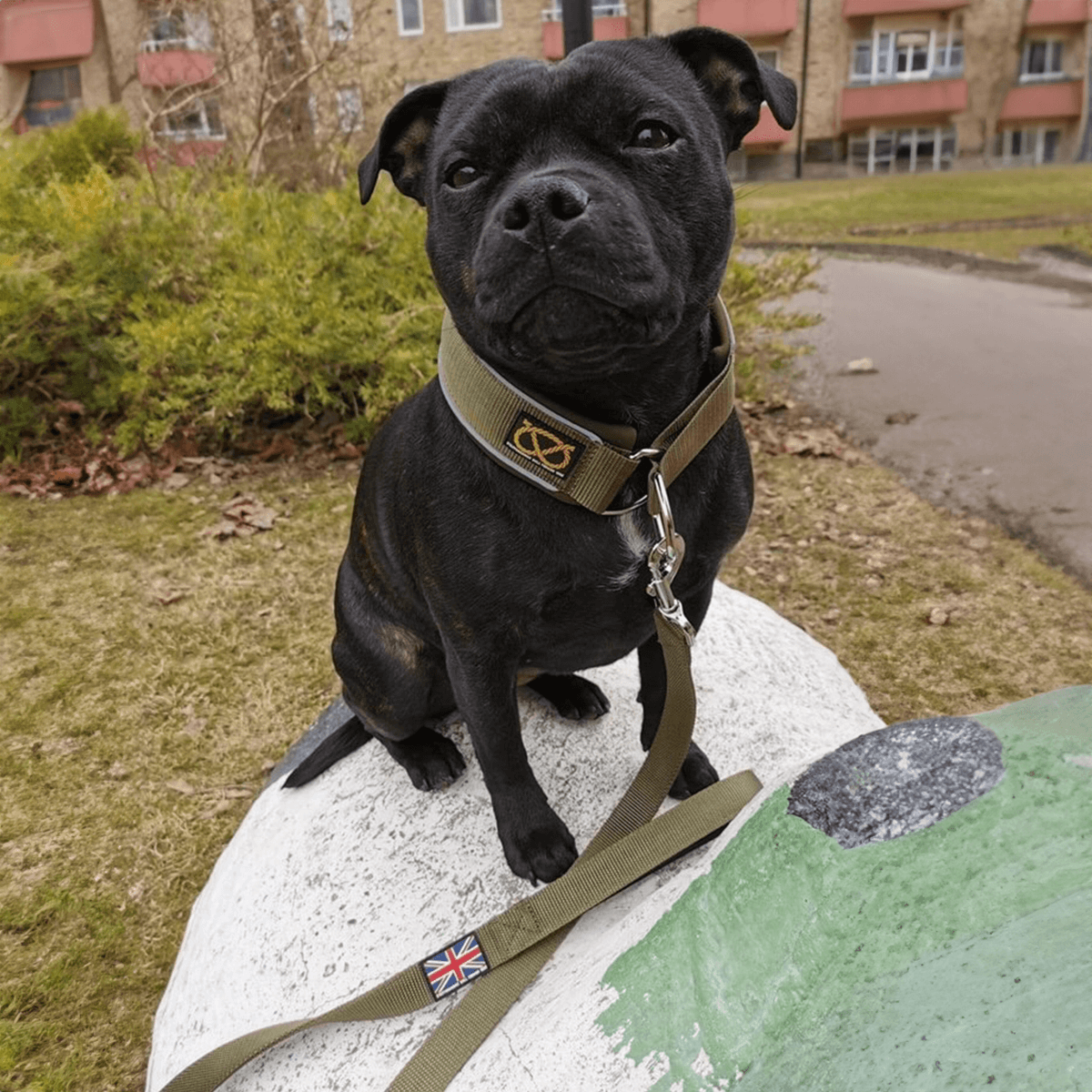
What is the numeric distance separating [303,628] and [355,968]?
7.66 feet

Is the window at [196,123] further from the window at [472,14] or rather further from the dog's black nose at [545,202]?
the dog's black nose at [545,202]

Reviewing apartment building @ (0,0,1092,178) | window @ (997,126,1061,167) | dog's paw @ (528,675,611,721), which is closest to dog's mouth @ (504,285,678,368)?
dog's paw @ (528,675,611,721)

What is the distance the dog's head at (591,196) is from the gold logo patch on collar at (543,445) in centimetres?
10

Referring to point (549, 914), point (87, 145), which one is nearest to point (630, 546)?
point (549, 914)

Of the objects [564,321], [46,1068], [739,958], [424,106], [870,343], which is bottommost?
[46,1068]

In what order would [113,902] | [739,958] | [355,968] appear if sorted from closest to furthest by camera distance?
[739,958] < [355,968] < [113,902]

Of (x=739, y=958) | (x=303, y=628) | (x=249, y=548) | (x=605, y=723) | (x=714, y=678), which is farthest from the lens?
(x=249, y=548)

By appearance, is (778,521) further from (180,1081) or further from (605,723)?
(180,1081)

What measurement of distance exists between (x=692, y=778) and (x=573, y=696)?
368mm

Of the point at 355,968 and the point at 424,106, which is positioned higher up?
the point at 424,106

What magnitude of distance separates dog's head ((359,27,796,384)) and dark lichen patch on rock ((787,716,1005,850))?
67 cm

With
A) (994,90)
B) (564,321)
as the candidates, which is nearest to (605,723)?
(564,321)

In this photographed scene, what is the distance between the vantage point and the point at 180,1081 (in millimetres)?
1553

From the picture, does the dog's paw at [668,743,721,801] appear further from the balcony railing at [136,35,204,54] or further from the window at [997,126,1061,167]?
the window at [997,126,1061,167]
